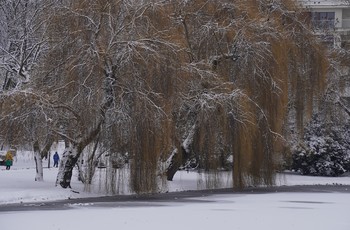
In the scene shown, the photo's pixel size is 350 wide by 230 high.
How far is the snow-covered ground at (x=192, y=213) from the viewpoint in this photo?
698 inches

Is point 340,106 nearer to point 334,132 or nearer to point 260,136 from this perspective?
point 334,132

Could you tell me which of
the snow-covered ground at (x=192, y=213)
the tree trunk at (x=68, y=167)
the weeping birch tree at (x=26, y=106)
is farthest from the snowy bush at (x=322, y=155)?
the tree trunk at (x=68, y=167)

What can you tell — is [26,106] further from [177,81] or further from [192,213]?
[192,213]

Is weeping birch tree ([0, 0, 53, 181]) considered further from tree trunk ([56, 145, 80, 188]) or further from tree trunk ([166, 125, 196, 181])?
tree trunk ([166, 125, 196, 181])

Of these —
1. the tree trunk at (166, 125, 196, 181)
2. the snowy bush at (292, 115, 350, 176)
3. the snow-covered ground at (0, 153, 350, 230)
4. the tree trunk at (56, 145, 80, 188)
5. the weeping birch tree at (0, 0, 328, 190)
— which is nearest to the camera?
the snow-covered ground at (0, 153, 350, 230)

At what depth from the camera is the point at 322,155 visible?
4631cm

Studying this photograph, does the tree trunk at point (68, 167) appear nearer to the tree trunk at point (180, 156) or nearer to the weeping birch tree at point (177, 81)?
the weeping birch tree at point (177, 81)

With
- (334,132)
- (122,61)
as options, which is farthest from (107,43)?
(334,132)

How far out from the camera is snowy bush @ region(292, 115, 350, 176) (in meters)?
46.1

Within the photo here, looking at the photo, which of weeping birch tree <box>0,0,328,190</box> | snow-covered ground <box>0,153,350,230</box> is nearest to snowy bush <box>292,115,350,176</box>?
weeping birch tree <box>0,0,328,190</box>

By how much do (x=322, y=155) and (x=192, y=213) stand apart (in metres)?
27.0

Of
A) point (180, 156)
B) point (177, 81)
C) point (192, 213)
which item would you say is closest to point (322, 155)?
point (180, 156)

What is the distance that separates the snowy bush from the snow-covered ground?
51.6 ft

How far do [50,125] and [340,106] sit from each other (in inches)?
885
